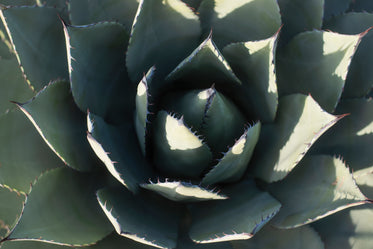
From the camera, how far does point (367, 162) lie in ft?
4.33

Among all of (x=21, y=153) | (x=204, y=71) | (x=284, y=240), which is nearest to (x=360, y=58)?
(x=204, y=71)

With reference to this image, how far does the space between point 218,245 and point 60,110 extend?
0.61 m

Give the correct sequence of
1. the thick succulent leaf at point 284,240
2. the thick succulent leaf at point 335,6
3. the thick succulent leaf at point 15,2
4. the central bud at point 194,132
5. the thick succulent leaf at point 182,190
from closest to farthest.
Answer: the thick succulent leaf at point 182,190
the central bud at point 194,132
the thick succulent leaf at point 284,240
the thick succulent leaf at point 15,2
the thick succulent leaf at point 335,6

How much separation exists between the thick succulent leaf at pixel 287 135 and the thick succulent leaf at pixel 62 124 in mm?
522

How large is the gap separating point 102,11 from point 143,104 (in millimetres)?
372

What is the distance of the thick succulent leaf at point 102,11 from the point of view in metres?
1.26

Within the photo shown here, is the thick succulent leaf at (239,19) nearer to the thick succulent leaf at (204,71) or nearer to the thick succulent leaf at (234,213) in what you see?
the thick succulent leaf at (204,71)

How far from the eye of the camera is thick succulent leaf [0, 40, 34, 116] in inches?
50.6

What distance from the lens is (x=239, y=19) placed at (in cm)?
134

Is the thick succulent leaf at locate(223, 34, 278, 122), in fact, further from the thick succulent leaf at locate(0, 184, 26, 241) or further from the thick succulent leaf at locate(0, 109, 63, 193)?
the thick succulent leaf at locate(0, 184, 26, 241)

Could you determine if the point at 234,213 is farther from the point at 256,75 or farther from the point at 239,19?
the point at 239,19

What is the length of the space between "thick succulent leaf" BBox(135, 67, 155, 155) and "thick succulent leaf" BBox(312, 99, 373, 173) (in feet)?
1.85

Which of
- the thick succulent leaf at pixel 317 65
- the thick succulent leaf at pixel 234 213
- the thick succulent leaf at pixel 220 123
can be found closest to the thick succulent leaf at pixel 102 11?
the thick succulent leaf at pixel 220 123

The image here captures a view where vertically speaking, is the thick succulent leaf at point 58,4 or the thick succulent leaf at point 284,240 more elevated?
the thick succulent leaf at point 58,4
